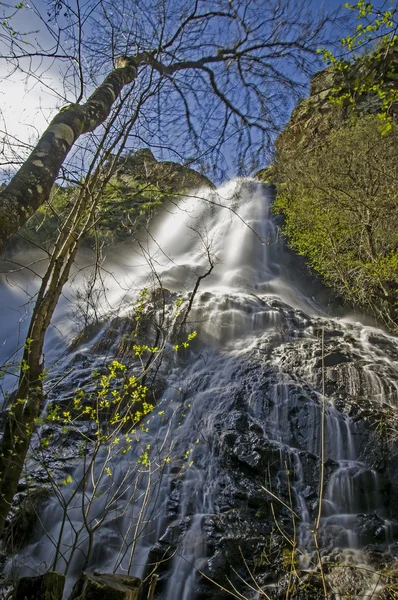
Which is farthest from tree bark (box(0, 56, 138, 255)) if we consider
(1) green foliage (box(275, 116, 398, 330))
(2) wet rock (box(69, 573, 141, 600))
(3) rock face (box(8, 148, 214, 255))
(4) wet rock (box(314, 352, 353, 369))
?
(4) wet rock (box(314, 352, 353, 369))

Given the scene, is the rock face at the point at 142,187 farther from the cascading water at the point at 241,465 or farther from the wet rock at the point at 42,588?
the wet rock at the point at 42,588

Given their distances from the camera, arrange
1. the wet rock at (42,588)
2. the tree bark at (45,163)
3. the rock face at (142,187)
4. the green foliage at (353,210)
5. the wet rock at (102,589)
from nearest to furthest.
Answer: the tree bark at (45,163) < the wet rock at (102,589) < the wet rock at (42,588) < the rock face at (142,187) < the green foliage at (353,210)

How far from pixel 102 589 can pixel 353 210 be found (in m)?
7.08

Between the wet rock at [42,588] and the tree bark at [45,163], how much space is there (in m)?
2.07

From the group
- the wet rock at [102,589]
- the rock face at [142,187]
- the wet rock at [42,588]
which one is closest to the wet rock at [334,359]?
the rock face at [142,187]

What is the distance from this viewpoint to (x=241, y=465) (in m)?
6.76

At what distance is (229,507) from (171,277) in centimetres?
938

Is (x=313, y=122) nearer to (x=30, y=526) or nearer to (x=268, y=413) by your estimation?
(x=268, y=413)

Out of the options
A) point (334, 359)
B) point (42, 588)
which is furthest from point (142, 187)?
point (334, 359)

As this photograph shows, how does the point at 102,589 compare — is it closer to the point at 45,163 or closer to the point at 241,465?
the point at 45,163

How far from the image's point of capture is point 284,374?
8742 millimetres

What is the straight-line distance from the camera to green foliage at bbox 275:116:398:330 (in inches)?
324

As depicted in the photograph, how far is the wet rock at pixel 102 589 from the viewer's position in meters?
2.31

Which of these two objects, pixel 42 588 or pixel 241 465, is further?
pixel 241 465
